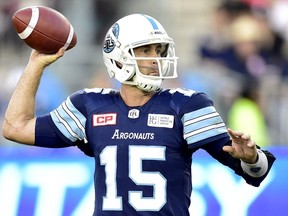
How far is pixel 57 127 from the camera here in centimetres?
588

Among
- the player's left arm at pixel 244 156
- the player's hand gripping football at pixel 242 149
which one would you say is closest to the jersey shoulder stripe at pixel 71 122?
the player's left arm at pixel 244 156

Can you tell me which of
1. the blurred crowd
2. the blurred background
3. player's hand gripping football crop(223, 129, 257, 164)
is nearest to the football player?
player's hand gripping football crop(223, 129, 257, 164)

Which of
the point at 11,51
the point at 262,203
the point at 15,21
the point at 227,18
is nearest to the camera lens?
the point at 15,21

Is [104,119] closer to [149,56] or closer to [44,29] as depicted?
[149,56]

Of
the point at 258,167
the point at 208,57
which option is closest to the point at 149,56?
the point at 258,167

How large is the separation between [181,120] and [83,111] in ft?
1.88

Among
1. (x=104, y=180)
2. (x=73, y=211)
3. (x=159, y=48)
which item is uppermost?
(x=159, y=48)

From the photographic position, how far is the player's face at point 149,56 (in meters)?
5.74

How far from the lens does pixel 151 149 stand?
5.57 m

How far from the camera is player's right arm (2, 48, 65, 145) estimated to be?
234 inches

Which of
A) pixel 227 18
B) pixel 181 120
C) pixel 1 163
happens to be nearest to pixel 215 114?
pixel 181 120

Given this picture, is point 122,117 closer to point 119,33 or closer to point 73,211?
point 119,33

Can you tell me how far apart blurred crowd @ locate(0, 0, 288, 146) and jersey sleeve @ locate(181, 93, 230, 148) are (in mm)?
4970

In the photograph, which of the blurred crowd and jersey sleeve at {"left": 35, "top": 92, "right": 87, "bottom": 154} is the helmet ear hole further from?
the blurred crowd
